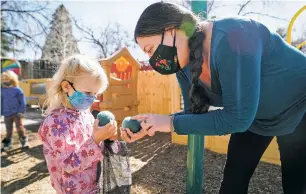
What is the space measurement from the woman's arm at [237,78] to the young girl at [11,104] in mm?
5310

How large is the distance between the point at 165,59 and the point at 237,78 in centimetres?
36

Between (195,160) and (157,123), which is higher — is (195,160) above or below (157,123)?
below

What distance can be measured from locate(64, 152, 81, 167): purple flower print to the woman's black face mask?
67 centimetres

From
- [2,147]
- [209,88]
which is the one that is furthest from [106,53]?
[209,88]

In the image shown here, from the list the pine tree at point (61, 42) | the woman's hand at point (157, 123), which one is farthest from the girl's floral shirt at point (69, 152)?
the pine tree at point (61, 42)

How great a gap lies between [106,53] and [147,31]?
70.2 feet

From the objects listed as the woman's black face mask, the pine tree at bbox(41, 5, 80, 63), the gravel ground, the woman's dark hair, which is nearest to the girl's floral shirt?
the woman's black face mask

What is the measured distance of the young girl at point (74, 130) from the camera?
64.4 inches

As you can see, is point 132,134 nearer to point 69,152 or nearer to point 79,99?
point 69,152

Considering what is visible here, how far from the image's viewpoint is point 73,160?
62.9 inches

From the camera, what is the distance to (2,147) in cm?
572

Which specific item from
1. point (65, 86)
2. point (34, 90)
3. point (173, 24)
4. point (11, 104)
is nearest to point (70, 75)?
point (65, 86)

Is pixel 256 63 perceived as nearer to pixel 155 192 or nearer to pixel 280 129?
pixel 280 129

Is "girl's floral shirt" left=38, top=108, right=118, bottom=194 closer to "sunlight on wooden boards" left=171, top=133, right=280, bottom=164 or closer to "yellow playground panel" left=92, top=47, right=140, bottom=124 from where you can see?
"sunlight on wooden boards" left=171, top=133, right=280, bottom=164
